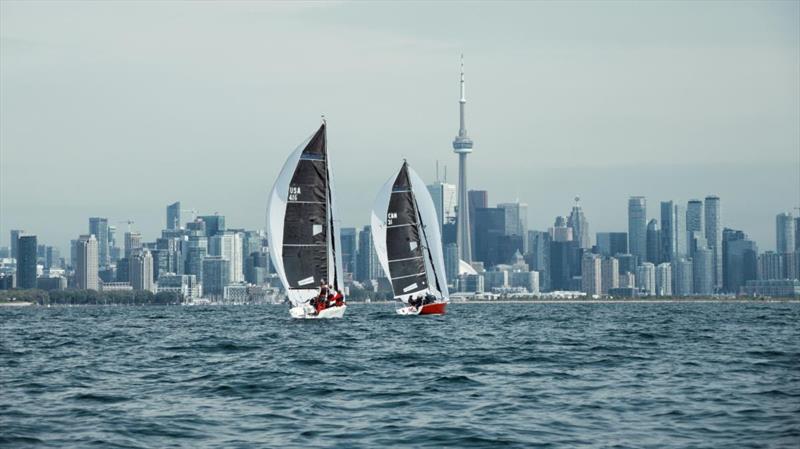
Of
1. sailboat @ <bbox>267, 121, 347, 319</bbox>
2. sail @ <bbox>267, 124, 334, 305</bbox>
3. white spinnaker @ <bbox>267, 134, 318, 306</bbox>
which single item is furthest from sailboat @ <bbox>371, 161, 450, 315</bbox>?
white spinnaker @ <bbox>267, 134, 318, 306</bbox>

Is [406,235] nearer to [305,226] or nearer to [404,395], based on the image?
[305,226]

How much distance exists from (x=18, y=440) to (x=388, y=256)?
59.3m

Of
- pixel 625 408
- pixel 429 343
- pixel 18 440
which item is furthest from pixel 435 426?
pixel 429 343

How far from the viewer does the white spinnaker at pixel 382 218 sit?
271 ft

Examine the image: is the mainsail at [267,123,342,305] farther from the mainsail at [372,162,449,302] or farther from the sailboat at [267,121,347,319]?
the mainsail at [372,162,449,302]

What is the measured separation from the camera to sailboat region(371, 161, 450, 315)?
82.6 metres

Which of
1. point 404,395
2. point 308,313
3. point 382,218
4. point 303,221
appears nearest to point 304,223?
point 303,221

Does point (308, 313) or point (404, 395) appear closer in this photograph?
point (404, 395)

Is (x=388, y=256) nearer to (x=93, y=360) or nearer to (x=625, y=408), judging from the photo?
(x=93, y=360)

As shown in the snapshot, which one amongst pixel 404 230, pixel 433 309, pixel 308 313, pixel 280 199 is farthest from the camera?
pixel 433 309

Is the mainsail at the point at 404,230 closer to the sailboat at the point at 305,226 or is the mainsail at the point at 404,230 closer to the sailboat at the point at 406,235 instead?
the sailboat at the point at 406,235

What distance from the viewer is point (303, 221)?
6806cm

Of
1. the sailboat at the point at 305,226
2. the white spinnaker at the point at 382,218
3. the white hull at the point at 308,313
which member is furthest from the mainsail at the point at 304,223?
the white spinnaker at the point at 382,218

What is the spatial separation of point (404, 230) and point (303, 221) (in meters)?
15.7
